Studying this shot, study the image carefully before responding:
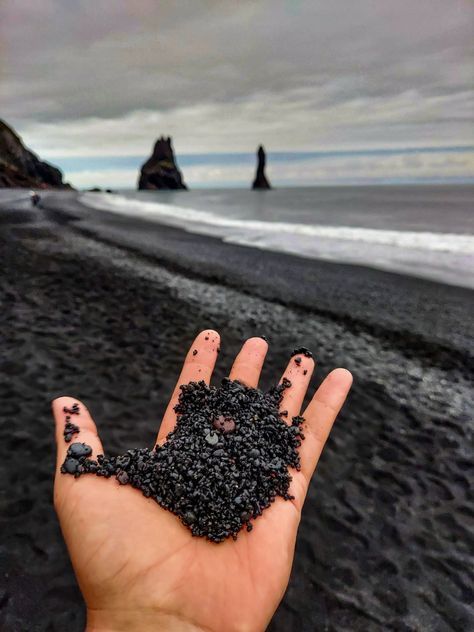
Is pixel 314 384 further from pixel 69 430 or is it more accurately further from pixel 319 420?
pixel 69 430

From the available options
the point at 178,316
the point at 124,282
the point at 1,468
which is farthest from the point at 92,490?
the point at 124,282

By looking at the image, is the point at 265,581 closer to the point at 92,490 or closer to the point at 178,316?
the point at 92,490

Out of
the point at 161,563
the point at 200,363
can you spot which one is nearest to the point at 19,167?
the point at 200,363

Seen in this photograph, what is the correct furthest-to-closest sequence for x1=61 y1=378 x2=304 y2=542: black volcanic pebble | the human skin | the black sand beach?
the black sand beach < x1=61 y1=378 x2=304 y2=542: black volcanic pebble < the human skin

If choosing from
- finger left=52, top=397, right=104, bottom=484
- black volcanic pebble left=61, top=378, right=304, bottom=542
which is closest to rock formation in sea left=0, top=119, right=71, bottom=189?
finger left=52, top=397, right=104, bottom=484

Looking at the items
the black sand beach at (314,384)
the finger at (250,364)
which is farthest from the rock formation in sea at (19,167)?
the finger at (250,364)

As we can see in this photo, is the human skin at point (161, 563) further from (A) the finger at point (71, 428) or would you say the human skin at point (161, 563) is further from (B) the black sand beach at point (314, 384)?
(B) the black sand beach at point (314, 384)

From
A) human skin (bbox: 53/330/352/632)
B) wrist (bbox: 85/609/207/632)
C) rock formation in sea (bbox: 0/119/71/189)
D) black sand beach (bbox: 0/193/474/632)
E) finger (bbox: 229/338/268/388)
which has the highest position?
rock formation in sea (bbox: 0/119/71/189)

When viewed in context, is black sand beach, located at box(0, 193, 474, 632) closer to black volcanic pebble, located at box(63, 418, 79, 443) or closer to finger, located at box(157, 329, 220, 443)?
black volcanic pebble, located at box(63, 418, 79, 443)
